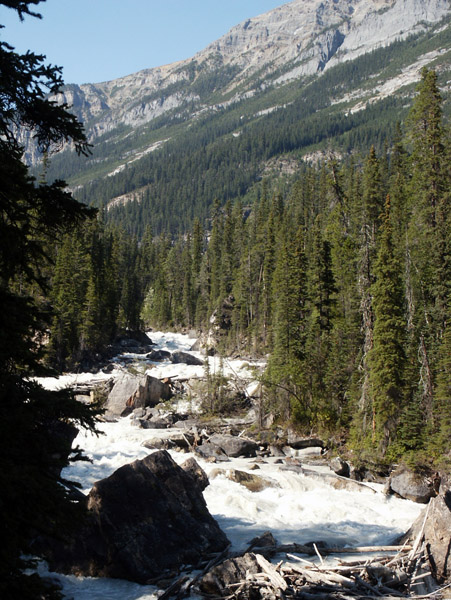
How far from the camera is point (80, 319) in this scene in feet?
166

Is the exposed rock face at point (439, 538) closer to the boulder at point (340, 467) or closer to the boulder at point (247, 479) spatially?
the boulder at point (247, 479)

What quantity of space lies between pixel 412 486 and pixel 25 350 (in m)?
18.4

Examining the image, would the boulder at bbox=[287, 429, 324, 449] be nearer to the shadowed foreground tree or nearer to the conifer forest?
the conifer forest

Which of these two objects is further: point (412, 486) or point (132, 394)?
point (132, 394)

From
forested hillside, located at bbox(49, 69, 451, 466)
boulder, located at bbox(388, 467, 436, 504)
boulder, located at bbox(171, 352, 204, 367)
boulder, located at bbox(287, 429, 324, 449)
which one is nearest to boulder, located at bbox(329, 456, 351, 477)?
Answer: forested hillside, located at bbox(49, 69, 451, 466)

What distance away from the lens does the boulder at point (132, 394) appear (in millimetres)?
33781

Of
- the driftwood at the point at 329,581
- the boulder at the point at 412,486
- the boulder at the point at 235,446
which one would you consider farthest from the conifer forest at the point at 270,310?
the boulder at the point at 235,446

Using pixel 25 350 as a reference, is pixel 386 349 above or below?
below

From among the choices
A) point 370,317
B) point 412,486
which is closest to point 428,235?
point 370,317

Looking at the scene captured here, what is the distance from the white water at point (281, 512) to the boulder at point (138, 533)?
1.17 ft

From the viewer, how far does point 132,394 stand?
3459cm

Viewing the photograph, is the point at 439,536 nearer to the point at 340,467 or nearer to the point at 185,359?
the point at 340,467

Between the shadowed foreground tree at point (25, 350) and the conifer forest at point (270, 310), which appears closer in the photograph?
the shadowed foreground tree at point (25, 350)

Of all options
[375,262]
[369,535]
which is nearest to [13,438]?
[369,535]
